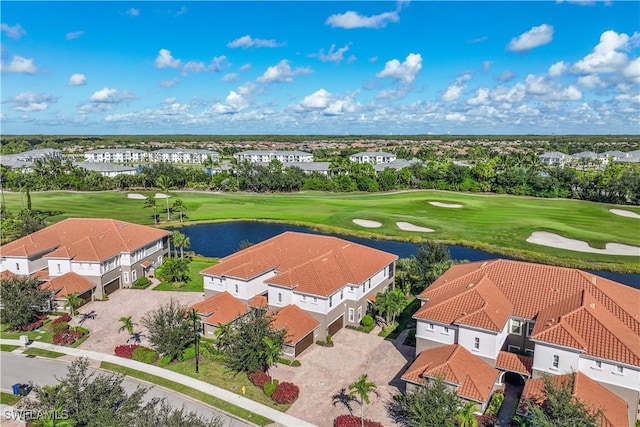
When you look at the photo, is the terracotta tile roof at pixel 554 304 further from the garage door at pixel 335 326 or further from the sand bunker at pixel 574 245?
the sand bunker at pixel 574 245

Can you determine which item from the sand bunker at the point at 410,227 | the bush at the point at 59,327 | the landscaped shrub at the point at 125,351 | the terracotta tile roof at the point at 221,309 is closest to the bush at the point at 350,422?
the terracotta tile roof at the point at 221,309

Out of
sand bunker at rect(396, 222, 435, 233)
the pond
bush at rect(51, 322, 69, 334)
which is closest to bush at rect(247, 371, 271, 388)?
bush at rect(51, 322, 69, 334)

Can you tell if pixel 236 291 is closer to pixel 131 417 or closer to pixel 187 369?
pixel 187 369

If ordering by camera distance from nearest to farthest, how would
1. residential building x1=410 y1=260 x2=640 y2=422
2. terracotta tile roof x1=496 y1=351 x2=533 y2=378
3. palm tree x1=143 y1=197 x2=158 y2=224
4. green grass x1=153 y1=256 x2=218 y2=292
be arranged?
residential building x1=410 y1=260 x2=640 y2=422
terracotta tile roof x1=496 y1=351 x2=533 y2=378
green grass x1=153 y1=256 x2=218 y2=292
palm tree x1=143 y1=197 x2=158 y2=224

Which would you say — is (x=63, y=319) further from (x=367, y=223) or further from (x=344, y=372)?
(x=367, y=223)

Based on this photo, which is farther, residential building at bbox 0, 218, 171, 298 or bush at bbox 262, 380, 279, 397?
residential building at bbox 0, 218, 171, 298

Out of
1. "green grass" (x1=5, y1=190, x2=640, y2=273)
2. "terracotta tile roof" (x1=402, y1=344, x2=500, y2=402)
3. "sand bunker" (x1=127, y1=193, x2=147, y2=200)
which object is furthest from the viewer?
"sand bunker" (x1=127, y1=193, x2=147, y2=200)

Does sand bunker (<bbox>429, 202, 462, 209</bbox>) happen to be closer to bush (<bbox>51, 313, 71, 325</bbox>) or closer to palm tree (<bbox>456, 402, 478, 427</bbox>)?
bush (<bbox>51, 313, 71, 325</bbox>)

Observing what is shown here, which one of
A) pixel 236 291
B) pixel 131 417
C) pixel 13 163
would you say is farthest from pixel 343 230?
→ pixel 13 163
